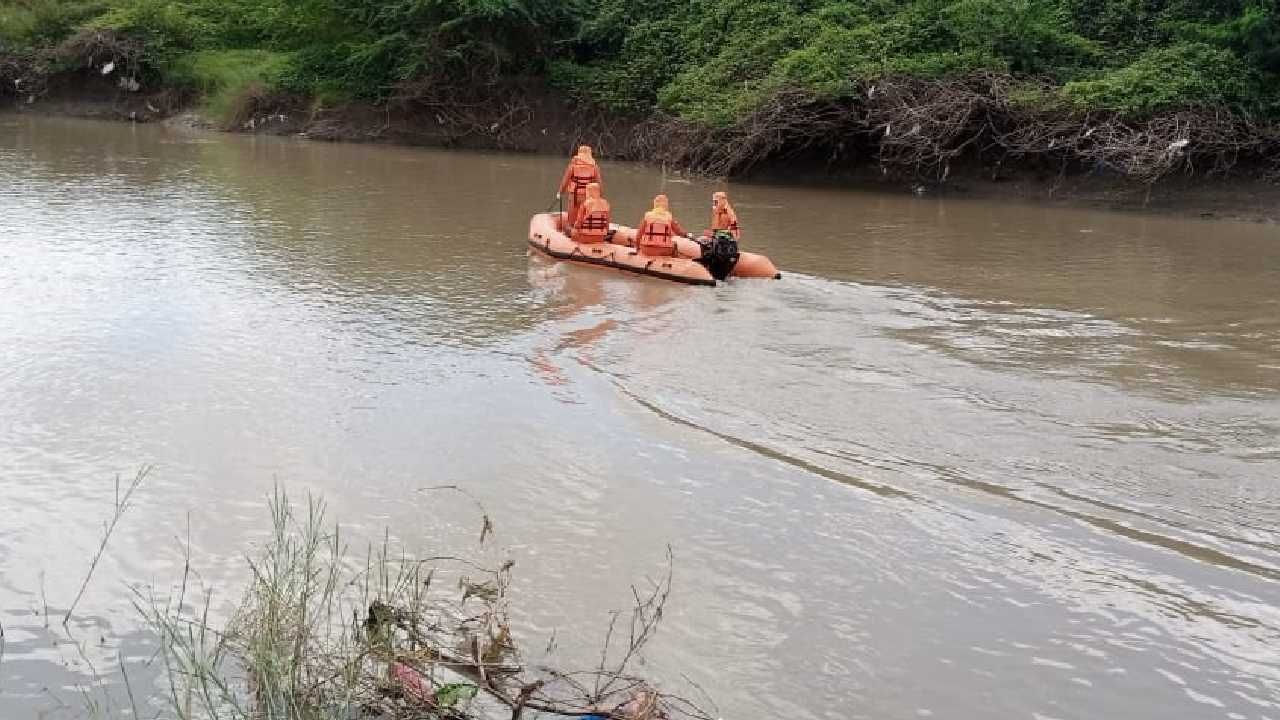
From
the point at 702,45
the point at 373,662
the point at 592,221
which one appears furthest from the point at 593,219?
the point at 702,45

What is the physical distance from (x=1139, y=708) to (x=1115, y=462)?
2.84 meters

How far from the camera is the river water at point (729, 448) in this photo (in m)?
5.26

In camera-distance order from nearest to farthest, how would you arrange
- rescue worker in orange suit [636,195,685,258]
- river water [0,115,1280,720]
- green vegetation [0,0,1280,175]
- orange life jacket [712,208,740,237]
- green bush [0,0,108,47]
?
river water [0,115,1280,720], rescue worker in orange suit [636,195,685,258], orange life jacket [712,208,740,237], green vegetation [0,0,1280,175], green bush [0,0,108,47]

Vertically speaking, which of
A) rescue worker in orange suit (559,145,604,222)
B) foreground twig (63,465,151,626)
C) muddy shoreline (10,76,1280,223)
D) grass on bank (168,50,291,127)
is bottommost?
foreground twig (63,465,151,626)

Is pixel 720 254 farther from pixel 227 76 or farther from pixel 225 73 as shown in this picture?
pixel 225 73

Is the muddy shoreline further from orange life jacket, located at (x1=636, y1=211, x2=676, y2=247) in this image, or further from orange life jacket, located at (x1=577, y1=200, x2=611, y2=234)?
orange life jacket, located at (x1=636, y1=211, x2=676, y2=247)

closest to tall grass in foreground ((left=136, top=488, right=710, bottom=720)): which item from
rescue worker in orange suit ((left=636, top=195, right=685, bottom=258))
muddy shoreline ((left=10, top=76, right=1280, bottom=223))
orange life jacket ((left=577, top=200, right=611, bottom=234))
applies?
rescue worker in orange suit ((left=636, top=195, right=685, bottom=258))

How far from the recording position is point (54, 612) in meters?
5.38

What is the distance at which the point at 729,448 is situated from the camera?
7.78 m

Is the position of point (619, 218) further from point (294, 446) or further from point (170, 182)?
point (294, 446)

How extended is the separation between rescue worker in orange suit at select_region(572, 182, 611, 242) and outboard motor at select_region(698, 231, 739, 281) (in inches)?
54.4

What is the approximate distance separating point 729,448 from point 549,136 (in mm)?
21043

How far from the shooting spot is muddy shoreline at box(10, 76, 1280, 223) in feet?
64.1

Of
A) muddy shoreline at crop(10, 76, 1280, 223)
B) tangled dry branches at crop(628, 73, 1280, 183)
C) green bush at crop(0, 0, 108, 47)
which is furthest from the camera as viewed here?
green bush at crop(0, 0, 108, 47)
